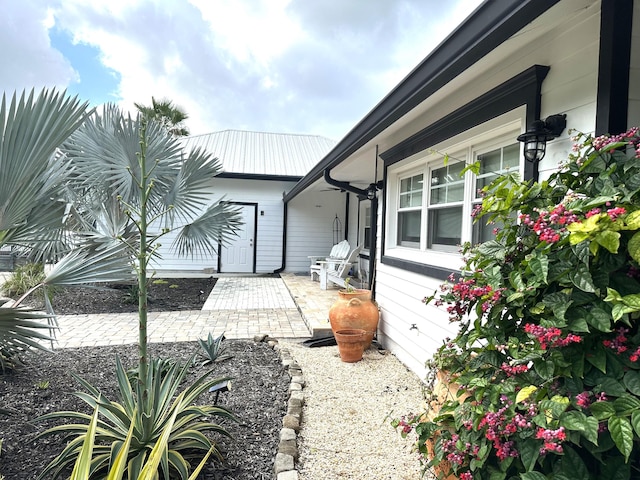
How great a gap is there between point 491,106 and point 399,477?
2281 mm

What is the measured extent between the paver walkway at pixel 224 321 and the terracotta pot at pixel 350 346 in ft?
2.62

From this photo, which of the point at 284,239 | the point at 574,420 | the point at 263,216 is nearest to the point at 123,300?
the point at 263,216

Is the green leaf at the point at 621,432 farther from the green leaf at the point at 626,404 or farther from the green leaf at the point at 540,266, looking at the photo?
the green leaf at the point at 540,266

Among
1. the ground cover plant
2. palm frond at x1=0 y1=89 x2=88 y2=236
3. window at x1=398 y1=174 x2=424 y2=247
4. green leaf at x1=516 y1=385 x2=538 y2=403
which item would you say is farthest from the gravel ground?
palm frond at x1=0 y1=89 x2=88 y2=236

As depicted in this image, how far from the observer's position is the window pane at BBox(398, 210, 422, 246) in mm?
3939

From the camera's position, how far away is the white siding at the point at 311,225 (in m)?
11.0

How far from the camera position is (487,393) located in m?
1.29

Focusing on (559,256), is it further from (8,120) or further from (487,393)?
(8,120)

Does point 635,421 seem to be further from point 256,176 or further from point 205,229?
point 256,176

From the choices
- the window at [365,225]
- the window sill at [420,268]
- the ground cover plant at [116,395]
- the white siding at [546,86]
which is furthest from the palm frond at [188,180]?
the window at [365,225]

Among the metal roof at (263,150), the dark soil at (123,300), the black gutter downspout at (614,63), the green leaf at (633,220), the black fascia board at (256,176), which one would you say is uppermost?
the metal roof at (263,150)

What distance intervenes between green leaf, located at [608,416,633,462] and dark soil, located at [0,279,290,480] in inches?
65.1

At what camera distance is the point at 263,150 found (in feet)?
41.2

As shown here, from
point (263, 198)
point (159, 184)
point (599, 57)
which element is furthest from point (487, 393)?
point (263, 198)
